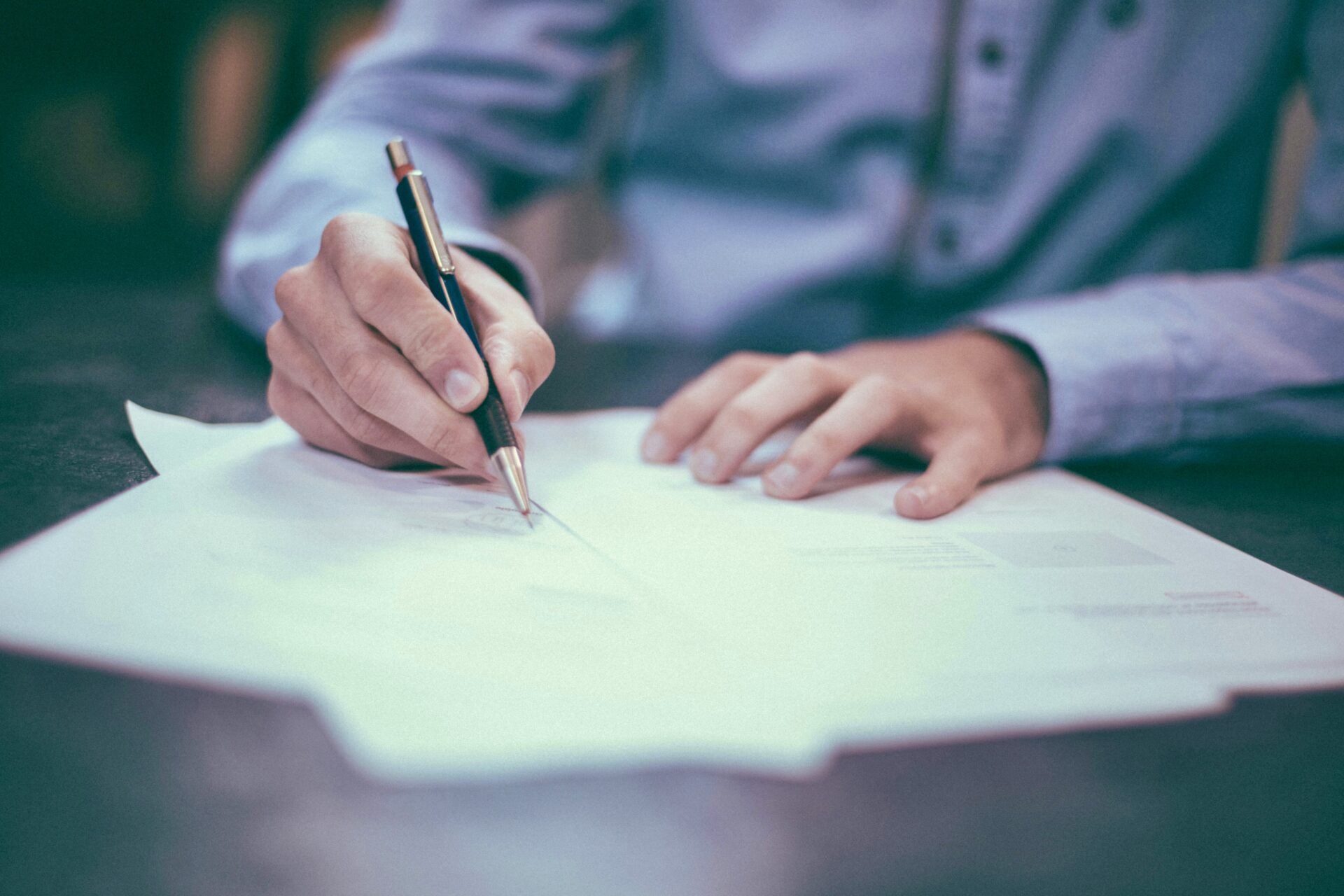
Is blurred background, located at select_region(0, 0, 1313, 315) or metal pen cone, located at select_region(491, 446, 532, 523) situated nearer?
metal pen cone, located at select_region(491, 446, 532, 523)

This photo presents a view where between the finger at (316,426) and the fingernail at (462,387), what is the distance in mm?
66

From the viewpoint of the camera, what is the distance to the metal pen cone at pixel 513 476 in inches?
11.7

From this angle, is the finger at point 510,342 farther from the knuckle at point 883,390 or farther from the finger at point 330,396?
the knuckle at point 883,390

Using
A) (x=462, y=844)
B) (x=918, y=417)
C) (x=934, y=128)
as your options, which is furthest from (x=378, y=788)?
(x=934, y=128)

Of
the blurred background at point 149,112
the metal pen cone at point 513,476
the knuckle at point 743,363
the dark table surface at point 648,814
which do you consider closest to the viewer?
the dark table surface at point 648,814


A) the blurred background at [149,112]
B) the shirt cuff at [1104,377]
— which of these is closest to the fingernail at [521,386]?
the shirt cuff at [1104,377]

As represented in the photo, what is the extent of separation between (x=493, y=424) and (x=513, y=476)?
0.07 ft

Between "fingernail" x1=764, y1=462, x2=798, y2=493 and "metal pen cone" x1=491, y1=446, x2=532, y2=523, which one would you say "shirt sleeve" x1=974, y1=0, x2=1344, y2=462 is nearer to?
"fingernail" x1=764, y1=462, x2=798, y2=493

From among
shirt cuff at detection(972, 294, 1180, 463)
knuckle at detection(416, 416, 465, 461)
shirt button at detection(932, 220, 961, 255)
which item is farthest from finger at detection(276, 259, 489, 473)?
shirt button at detection(932, 220, 961, 255)

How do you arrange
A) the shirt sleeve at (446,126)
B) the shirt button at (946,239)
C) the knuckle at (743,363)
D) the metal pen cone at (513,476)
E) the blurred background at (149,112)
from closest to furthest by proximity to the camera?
the metal pen cone at (513,476), the knuckle at (743,363), the shirt sleeve at (446,126), the shirt button at (946,239), the blurred background at (149,112)

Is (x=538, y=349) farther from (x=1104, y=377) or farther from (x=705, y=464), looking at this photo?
(x=1104, y=377)

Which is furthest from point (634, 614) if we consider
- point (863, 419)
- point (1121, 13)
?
point (1121, 13)

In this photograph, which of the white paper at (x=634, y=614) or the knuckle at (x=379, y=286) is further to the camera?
the knuckle at (x=379, y=286)

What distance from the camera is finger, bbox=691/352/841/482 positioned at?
0.36m
